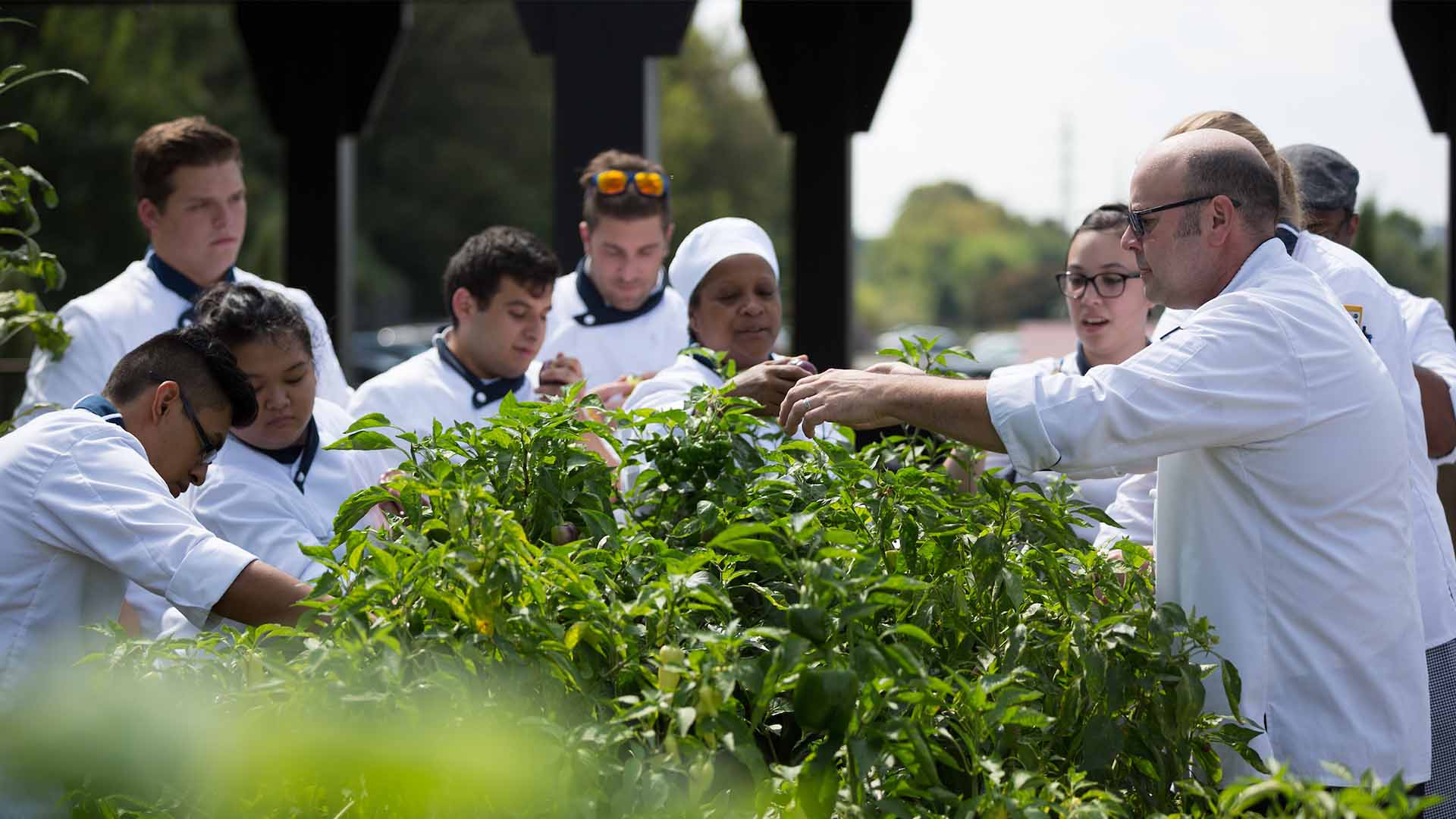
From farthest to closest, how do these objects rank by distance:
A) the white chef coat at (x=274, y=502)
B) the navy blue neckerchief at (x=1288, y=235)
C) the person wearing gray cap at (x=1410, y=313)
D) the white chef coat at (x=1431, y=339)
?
1. the white chef coat at (x=1431, y=339)
2. the person wearing gray cap at (x=1410, y=313)
3. the white chef coat at (x=274, y=502)
4. the navy blue neckerchief at (x=1288, y=235)

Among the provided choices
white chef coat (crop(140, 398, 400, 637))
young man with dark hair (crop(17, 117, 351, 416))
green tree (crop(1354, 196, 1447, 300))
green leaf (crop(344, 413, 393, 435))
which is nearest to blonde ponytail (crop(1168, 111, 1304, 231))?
green leaf (crop(344, 413, 393, 435))

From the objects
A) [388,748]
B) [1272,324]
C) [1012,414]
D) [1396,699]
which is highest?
[1272,324]

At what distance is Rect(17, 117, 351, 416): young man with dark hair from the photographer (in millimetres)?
3795

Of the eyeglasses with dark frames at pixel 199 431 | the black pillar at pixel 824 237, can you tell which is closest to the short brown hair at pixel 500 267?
the eyeglasses with dark frames at pixel 199 431

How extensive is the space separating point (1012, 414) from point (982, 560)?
26cm

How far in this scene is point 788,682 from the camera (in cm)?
155

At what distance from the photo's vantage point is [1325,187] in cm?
348

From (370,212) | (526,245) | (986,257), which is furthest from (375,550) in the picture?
(986,257)

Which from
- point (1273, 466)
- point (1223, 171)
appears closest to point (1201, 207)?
point (1223, 171)

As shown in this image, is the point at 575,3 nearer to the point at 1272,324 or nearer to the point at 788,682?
the point at 1272,324

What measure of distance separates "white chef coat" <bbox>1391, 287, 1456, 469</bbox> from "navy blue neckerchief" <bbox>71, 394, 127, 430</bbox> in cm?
302

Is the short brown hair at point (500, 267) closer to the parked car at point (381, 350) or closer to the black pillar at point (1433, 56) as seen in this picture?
the black pillar at point (1433, 56)

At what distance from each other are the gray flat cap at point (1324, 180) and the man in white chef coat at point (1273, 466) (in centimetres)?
147

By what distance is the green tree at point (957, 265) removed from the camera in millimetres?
57906
